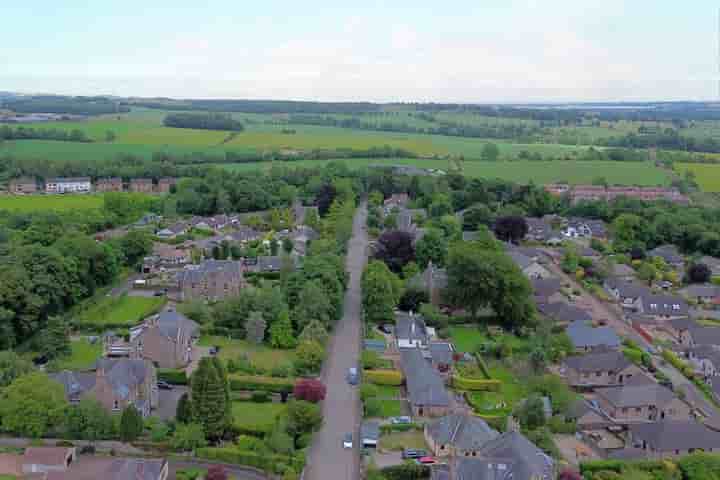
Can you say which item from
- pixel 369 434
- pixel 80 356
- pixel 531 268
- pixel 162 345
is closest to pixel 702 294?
pixel 531 268

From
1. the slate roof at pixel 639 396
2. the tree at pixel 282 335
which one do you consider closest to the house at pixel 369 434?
the tree at pixel 282 335

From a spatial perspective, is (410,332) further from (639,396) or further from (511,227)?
(511,227)

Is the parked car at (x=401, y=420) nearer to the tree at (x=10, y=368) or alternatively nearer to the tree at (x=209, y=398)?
the tree at (x=209, y=398)

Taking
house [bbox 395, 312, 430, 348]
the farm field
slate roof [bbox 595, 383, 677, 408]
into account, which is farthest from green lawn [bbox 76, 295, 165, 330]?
the farm field

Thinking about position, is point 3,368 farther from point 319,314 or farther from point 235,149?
point 235,149

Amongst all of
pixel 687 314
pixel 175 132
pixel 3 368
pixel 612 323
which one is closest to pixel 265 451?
pixel 3 368

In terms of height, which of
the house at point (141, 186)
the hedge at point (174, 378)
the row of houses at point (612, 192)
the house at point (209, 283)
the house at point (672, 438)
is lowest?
the house at point (672, 438)
